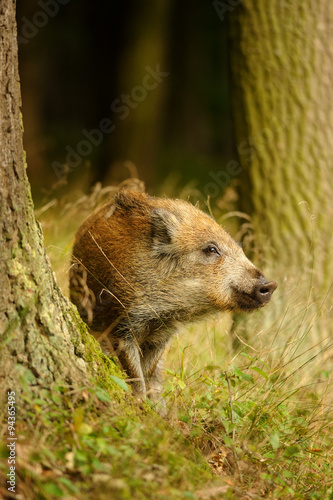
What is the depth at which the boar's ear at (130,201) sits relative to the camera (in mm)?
4590

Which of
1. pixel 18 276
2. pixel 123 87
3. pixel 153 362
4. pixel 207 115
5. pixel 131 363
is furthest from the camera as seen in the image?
pixel 207 115

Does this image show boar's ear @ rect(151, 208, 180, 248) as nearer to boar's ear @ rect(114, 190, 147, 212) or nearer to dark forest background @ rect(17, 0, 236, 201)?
boar's ear @ rect(114, 190, 147, 212)

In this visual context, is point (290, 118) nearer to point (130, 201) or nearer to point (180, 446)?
point (130, 201)

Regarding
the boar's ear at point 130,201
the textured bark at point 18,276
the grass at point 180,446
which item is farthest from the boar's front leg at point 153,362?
the textured bark at point 18,276

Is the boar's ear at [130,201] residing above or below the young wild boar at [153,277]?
above

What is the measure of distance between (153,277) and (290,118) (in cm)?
261

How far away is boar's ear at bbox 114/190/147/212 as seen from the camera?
4.59 meters

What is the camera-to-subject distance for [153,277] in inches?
169

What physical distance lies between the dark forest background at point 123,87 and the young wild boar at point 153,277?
228 centimetres

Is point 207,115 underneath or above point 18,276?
above

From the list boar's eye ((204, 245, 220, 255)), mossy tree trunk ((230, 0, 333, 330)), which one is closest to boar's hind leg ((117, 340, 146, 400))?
boar's eye ((204, 245, 220, 255))

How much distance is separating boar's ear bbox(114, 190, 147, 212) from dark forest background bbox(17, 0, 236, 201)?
2.09 meters

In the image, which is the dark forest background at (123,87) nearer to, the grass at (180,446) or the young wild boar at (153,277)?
the young wild boar at (153,277)

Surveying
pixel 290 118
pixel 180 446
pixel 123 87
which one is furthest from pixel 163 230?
pixel 123 87
